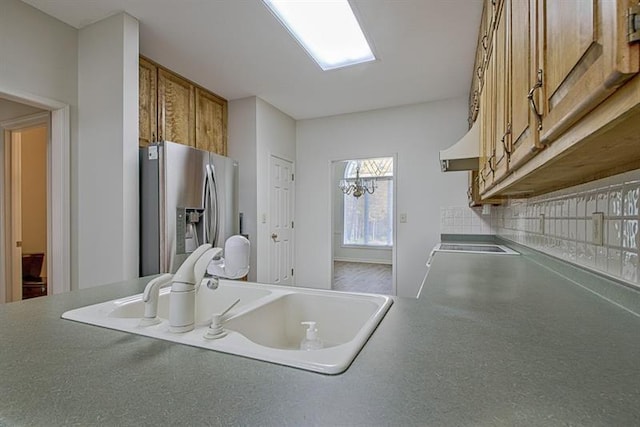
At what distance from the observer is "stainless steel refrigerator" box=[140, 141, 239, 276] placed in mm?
2268

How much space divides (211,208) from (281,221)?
4.95 ft

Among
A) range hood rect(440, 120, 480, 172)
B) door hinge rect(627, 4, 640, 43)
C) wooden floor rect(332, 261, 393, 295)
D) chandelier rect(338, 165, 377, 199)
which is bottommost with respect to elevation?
wooden floor rect(332, 261, 393, 295)

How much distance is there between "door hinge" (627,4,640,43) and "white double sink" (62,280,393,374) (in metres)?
0.60

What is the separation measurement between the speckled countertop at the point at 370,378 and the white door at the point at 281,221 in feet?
10.4

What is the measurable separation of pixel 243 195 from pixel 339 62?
1.76 metres

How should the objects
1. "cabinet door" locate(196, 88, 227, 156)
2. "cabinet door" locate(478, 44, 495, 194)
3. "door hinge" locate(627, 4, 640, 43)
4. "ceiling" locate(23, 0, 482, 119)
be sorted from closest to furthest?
1. "door hinge" locate(627, 4, 640, 43)
2. "cabinet door" locate(478, 44, 495, 194)
3. "ceiling" locate(23, 0, 482, 119)
4. "cabinet door" locate(196, 88, 227, 156)

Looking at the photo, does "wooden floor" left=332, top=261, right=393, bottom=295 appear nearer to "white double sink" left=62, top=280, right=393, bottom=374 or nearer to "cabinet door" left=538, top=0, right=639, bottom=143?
"white double sink" left=62, top=280, right=393, bottom=374

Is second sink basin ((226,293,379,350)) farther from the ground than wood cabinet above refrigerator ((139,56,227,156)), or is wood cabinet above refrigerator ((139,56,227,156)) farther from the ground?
wood cabinet above refrigerator ((139,56,227,156))

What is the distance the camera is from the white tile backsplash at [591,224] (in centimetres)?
86

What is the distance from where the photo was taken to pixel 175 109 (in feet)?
9.85

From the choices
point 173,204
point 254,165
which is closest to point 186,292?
point 173,204

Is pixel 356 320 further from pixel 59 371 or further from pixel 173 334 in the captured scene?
pixel 59 371

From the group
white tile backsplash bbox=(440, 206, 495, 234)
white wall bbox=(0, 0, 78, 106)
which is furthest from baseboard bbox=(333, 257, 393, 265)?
white wall bbox=(0, 0, 78, 106)

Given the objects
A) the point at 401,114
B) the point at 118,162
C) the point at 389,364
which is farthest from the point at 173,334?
the point at 401,114
